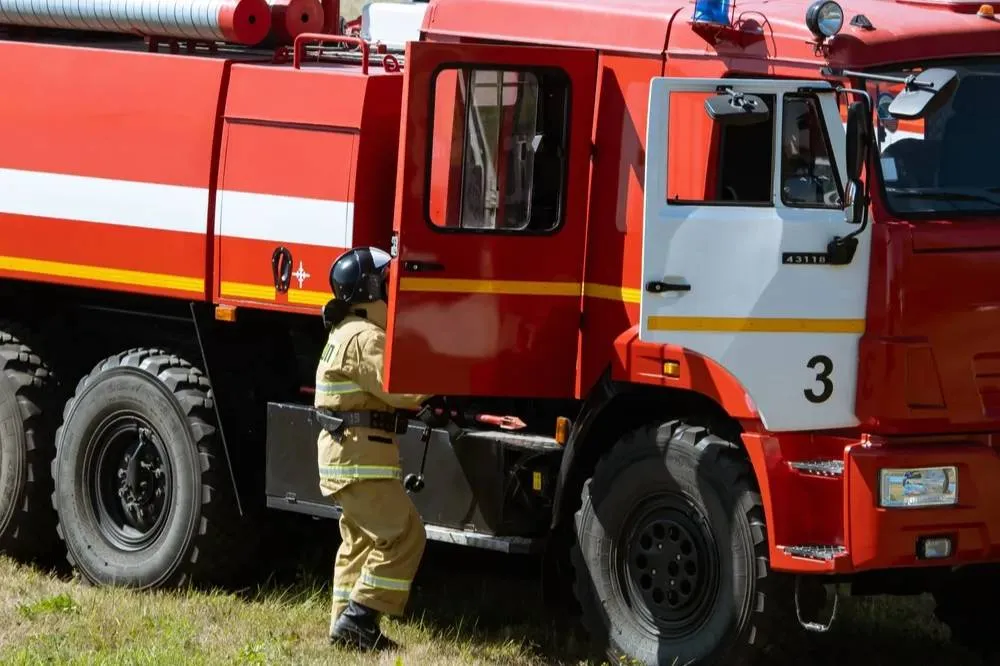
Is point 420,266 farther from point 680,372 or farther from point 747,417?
point 747,417

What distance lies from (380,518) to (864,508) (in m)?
2.10

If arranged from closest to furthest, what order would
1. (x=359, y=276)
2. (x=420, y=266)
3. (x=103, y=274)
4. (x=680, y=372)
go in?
(x=680, y=372) → (x=420, y=266) → (x=359, y=276) → (x=103, y=274)

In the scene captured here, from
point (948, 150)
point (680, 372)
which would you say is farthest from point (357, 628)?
point (948, 150)

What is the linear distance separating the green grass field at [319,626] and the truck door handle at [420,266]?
5.33 ft

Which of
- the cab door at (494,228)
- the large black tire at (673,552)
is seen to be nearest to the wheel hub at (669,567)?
the large black tire at (673,552)

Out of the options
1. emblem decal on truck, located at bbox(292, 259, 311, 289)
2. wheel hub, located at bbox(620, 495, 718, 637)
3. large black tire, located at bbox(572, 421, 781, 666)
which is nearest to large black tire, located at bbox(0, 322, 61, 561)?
emblem decal on truck, located at bbox(292, 259, 311, 289)

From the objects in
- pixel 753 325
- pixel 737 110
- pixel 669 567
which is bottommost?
pixel 669 567

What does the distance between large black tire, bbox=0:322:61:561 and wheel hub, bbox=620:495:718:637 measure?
3384mm

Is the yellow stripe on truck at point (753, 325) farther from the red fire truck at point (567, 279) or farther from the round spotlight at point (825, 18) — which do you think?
the round spotlight at point (825, 18)

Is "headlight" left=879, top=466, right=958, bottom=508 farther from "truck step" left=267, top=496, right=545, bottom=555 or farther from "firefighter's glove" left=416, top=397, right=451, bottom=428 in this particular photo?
"firefighter's glove" left=416, top=397, right=451, bottom=428

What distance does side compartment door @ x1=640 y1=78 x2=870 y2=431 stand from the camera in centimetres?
715

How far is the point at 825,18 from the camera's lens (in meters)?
7.05

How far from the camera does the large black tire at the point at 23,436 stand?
31.9 feet

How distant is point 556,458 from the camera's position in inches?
321
